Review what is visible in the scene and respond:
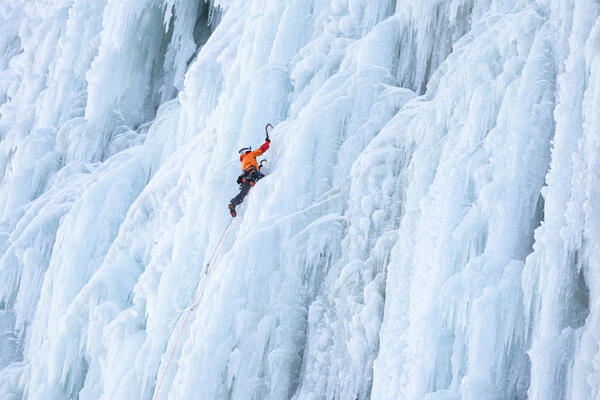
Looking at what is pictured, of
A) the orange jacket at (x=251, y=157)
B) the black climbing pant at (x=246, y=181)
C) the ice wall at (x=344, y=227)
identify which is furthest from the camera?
the orange jacket at (x=251, y=157)

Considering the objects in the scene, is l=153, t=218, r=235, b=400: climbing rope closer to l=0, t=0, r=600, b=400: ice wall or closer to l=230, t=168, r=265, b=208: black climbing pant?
l=0, t=0, r=600, b=400: ice wall


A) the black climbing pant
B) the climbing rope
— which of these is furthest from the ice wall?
the black climbing pant

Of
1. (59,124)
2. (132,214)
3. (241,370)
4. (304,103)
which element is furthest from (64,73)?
(241,370)

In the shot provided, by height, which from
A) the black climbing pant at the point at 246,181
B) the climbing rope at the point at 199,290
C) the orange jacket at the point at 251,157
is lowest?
the climbing rope at the point at 199,290

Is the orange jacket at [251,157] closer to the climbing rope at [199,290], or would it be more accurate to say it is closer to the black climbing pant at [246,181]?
the black climbing pant at [246,181]

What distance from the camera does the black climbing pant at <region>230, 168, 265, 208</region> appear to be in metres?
7.75

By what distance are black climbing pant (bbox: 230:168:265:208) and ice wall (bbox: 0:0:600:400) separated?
0.16 metres

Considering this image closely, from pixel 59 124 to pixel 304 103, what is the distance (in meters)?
7.04

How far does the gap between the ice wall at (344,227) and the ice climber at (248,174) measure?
0.16 m

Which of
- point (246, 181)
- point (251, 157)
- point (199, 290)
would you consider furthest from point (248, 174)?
point (199, 290)

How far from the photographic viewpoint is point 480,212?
553 cm

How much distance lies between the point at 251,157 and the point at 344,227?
146 centimetres

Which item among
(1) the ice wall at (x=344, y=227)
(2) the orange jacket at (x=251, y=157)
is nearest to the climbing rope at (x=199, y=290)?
(1) the ice wall at (x=344, y=227)

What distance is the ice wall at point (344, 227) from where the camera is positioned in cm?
507
